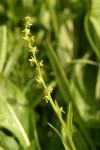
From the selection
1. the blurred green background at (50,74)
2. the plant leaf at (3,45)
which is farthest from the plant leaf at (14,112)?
the plant leaf at (3,45)

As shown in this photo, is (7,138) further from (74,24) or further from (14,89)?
(74,24)

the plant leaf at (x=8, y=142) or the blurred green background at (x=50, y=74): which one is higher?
the blurred green background at (x=50, y=74)

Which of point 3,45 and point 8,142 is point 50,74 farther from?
point 8,142

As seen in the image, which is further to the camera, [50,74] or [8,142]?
[50,74]

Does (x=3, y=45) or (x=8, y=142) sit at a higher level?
(x=3, y=45)

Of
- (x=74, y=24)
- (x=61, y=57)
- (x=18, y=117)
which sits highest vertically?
(x=74, y=24)

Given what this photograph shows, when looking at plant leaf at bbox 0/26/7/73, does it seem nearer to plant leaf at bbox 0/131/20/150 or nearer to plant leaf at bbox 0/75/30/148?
plant leaf at bbox 0/75/30/148

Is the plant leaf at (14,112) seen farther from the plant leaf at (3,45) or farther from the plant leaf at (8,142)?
the plant leaf at (3,45)

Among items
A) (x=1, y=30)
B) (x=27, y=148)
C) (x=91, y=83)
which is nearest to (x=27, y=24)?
(x=27, y=148)

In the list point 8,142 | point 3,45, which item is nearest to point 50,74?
point 3,45
